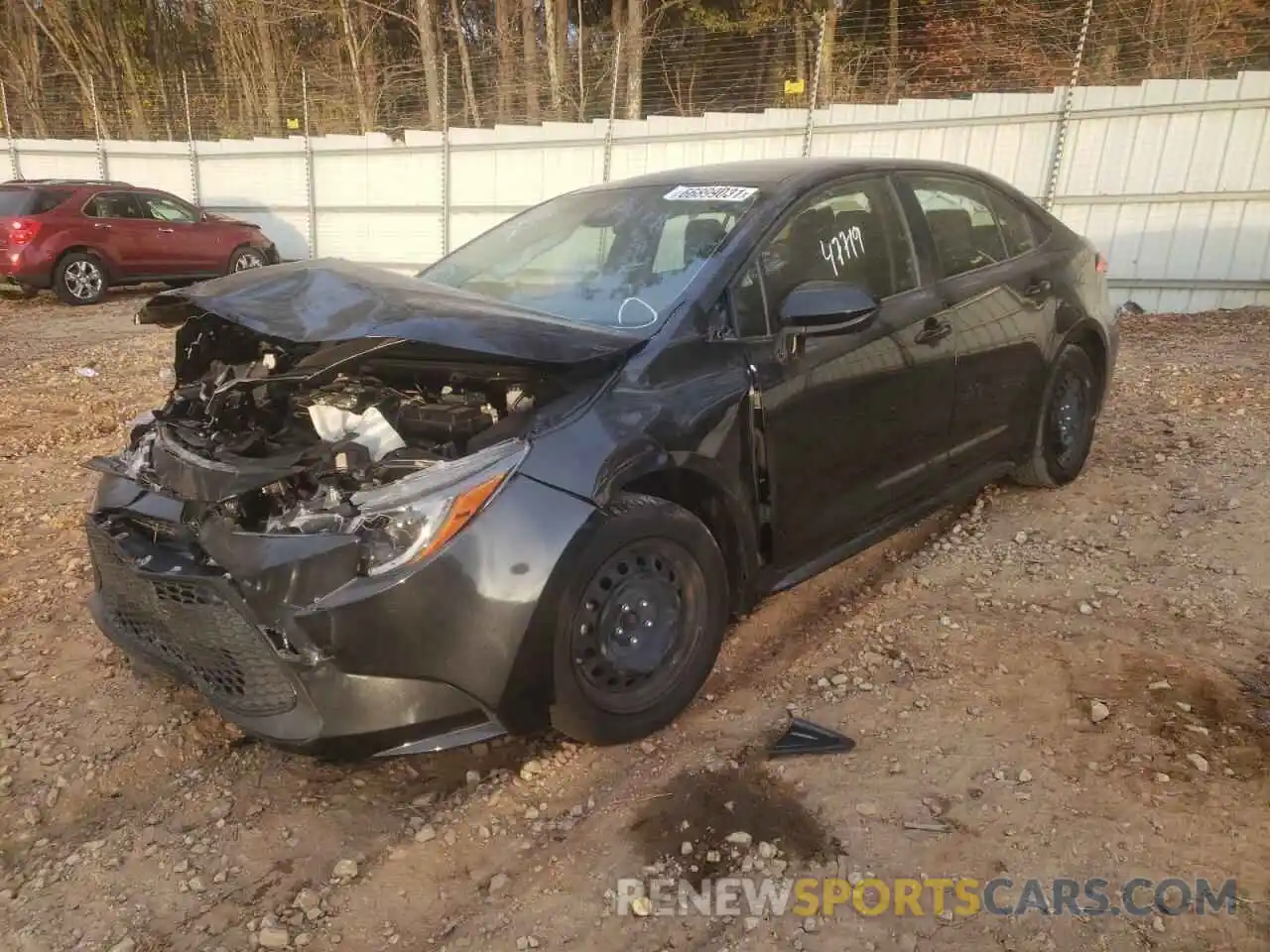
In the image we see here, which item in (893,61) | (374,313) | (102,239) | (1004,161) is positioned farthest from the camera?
(893,61)

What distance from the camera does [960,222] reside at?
150 inches

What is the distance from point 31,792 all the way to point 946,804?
8.40 ft

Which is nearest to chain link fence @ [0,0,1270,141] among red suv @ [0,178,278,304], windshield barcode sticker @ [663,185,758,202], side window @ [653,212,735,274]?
red suv @ [0,178,278,304]

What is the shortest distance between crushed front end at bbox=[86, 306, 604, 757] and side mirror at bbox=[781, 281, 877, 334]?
0.79 meters

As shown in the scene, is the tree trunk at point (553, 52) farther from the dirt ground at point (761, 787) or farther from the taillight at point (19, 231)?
the dirt ground at point (761, 787)

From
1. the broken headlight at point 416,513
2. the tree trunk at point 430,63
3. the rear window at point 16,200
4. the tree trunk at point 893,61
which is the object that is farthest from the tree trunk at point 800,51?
the broken headlight at point 416,513

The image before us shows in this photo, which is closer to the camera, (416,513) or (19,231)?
(416,513)

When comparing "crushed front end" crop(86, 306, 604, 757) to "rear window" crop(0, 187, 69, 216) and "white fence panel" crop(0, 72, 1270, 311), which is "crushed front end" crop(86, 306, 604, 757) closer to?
"white fence panel" crop(0, 72, 1270, 311)

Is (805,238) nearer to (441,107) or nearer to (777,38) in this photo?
(777,38)

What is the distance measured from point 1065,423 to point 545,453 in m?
3.19

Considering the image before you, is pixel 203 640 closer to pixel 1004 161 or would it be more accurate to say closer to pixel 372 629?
pixel 372 629

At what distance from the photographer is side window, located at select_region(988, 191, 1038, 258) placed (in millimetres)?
4070

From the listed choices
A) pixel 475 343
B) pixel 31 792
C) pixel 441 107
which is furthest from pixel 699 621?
pixel 441 107

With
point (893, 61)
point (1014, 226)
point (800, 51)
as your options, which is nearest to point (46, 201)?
point (800, 51)
